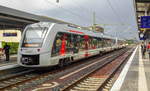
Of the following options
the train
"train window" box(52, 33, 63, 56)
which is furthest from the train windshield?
"train window" box(52, 33, 63, 56)

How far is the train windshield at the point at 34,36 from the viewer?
1190 cm

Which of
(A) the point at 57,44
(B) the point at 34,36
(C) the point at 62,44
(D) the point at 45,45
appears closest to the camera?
(D) the point at 45,45

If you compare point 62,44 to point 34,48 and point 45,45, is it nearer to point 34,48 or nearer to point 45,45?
point 45,45

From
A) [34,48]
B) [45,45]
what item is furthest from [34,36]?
[45,45]

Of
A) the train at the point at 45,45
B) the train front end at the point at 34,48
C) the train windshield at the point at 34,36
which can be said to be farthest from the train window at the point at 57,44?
the train windshield at the point at 34,36

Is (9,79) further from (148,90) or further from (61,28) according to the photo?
(148,90)

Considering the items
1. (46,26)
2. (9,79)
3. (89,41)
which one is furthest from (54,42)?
(89,41)

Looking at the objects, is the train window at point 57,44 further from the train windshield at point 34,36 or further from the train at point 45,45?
the train windshield at point 34,36

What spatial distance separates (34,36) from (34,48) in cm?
87

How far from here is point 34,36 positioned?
12.2 m

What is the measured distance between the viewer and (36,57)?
11539mm

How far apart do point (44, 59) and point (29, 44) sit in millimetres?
1302

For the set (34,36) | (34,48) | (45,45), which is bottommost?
(34,48)

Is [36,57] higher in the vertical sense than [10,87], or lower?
higher
